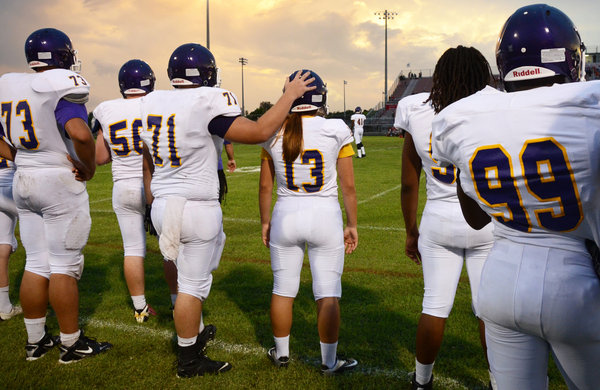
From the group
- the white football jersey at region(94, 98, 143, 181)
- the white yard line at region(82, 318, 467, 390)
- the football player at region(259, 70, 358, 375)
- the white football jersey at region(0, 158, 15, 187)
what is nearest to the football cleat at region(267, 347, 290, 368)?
the football player at region(259, 70, 358, 375)

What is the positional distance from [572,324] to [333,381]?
86.0 inches

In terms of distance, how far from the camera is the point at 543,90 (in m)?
1.61

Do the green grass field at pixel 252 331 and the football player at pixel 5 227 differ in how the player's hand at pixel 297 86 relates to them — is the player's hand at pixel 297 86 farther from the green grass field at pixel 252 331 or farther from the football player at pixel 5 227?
the football player at pixel 5 227

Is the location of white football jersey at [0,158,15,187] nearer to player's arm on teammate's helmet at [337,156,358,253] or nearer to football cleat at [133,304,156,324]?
football cleat at [133,304,156,324]

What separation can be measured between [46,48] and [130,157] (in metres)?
1.26

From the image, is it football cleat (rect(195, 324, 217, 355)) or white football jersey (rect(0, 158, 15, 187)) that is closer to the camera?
football cleat (rect(195, 324, 217, 355))

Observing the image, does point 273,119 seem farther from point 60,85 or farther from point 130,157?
point 130,157

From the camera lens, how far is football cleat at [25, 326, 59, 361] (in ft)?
12.9

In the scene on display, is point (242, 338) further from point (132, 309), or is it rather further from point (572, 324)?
point (572, 324)

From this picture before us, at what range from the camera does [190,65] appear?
11.2ft

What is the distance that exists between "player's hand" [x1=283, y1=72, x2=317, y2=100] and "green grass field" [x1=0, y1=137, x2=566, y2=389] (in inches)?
77.1

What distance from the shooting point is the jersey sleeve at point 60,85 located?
3.59 metres

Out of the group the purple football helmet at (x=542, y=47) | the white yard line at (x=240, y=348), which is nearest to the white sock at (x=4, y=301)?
the white yard line at (x=240, y=348)

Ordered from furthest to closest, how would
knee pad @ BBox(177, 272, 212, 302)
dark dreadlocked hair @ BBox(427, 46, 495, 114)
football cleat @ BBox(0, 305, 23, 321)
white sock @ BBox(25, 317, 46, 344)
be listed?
1. football cleat @ BBox(0, 305, 23, 321)
2. white sock @ BBox(25, 317, 46, 344)
3. knee pad @ BBox(177, 272, 212, 302)
4. dark dreadlocked hair @ BBox(427, 46, 495, 114)
